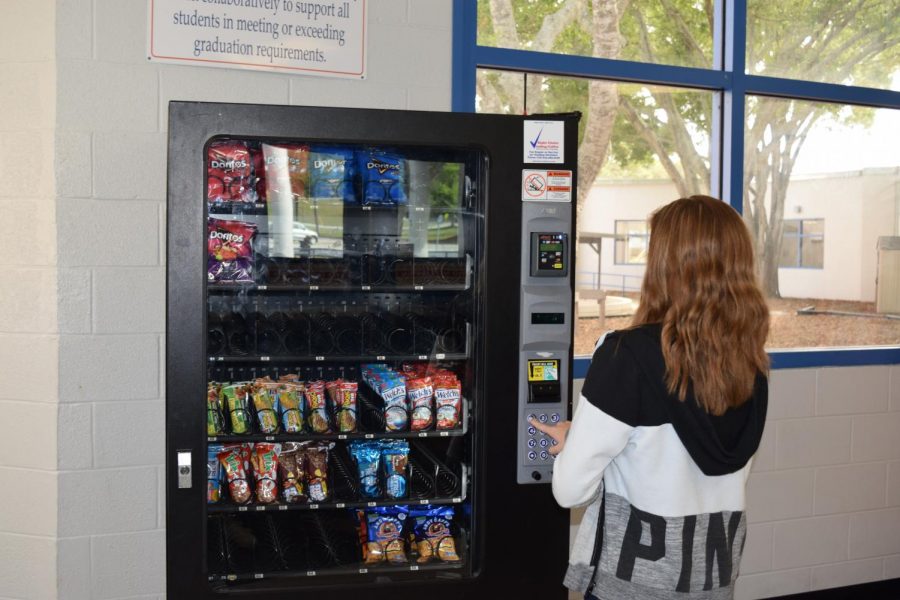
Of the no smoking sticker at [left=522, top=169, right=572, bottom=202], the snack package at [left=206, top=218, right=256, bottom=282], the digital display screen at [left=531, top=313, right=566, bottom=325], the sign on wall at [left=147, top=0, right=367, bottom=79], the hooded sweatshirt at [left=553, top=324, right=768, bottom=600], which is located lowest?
the hooded sweatshirt at [left=553, top=324, right=768, bottom=600]

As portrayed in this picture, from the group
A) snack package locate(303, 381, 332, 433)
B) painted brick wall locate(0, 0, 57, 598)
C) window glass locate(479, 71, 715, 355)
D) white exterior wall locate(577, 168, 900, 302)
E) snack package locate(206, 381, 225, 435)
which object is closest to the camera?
snack package locate(206, 381, 225, 435)

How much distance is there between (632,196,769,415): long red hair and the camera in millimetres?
1829

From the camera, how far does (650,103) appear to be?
3713mm

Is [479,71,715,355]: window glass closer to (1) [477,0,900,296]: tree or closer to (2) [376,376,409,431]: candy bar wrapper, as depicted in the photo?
(1) [477,0,900,296]: tree

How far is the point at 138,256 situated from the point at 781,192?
2.83m

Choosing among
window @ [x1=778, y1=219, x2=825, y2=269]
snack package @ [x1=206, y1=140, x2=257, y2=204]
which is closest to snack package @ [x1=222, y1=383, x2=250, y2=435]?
snack package @ [x1=206, y1=140, x2=257, y2=204]

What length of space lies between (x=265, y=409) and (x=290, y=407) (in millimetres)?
75

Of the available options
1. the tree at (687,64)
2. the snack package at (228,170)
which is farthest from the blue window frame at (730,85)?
the snack package at (228,170)

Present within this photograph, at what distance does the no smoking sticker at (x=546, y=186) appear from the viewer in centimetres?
254

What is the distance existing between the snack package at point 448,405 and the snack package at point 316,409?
1.14ft

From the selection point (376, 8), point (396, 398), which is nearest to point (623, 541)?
point (396, 398)

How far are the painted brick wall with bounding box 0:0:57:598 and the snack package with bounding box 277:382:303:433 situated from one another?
2.54ft

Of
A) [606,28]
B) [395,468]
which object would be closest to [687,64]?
[606,28]

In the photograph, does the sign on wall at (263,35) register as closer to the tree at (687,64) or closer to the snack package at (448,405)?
the tree at (687,64)
